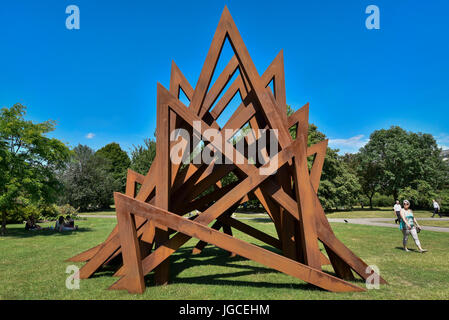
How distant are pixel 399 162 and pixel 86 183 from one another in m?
51.0

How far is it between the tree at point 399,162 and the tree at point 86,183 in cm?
4529

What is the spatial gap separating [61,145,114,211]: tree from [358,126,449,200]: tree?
45.3 metres

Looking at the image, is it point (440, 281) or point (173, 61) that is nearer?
point (440, 281)

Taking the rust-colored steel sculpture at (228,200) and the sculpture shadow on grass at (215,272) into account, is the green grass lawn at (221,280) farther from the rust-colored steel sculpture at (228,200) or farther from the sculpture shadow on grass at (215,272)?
the rust-colored steel sculpture at (228,200)

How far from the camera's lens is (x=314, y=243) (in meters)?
5.05

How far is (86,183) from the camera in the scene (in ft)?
131

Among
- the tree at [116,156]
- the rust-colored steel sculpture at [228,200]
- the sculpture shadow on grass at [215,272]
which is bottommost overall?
the sculpture shadow on grass at [215,272]

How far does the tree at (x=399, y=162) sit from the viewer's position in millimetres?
38344

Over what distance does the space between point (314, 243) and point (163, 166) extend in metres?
3.59

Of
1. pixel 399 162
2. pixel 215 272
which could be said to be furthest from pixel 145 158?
pixel 399 162

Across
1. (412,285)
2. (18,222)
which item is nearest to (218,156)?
(412,285)

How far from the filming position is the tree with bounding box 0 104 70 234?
599 inches

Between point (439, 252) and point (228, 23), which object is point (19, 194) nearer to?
point (228, 23)

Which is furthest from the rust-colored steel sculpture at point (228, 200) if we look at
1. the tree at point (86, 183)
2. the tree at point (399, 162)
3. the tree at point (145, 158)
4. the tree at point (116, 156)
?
the tree at point (116, 156)
